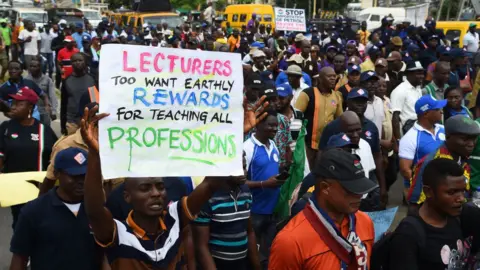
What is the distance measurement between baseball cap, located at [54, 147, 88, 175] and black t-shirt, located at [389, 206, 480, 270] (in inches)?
69.4

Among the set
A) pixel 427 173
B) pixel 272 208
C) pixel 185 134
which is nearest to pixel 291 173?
pixel 272 208

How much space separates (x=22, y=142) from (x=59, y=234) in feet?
8.56

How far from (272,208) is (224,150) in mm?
2457

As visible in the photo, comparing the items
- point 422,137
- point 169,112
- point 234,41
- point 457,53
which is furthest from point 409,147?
point 234,41

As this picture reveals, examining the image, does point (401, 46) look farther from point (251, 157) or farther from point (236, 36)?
point (251, 157)

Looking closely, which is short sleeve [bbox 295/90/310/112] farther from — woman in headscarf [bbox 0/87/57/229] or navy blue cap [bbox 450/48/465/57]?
navy blue cap [bbox 450/48/465/57]

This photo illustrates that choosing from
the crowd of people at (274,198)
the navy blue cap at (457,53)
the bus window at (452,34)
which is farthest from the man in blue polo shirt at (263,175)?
the bus window at (452,34)

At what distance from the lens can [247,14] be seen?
27469 millimetres

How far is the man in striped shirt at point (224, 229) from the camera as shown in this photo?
4484mm

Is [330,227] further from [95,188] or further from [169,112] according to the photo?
[95,188]

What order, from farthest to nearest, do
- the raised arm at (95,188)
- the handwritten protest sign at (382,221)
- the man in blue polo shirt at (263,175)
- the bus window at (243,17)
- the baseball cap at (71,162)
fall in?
the bus window at (243,17), the man in blue polo shirt at (263,175), the handwritten protest sign at (382,221), the baseball cap at (71,162), the raised arm at (95,188)

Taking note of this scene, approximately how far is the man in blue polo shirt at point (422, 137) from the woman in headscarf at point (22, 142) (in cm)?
318

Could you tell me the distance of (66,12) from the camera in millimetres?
26750

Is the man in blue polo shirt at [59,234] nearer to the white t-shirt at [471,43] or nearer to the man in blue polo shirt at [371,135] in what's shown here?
the man in blue polo shirt at [371,135]
